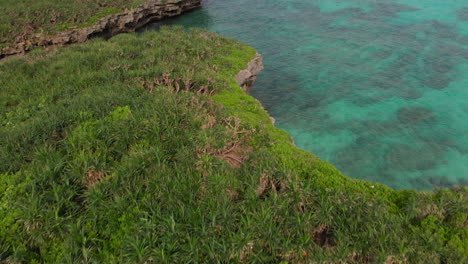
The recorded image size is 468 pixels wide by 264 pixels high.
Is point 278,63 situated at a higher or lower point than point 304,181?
lower

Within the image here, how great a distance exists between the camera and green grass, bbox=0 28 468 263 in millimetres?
8188

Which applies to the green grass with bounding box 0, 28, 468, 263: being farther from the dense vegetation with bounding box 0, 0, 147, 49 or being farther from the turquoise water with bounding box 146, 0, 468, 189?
the dense vegetation with bounding box 0, 0, 147, 49

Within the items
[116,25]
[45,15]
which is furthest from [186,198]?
[116,25]

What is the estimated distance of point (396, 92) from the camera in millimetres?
24484

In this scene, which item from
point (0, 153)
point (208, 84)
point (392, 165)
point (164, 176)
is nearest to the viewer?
point (164, 176)

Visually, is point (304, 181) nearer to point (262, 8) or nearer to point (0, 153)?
point (0, 153)

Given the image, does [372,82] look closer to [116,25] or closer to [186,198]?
[186,198]

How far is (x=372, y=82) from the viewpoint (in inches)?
1021

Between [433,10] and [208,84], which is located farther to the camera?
[433,10]

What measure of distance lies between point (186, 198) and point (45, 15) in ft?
102

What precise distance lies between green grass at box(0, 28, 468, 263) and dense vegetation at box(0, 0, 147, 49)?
18.4 metres

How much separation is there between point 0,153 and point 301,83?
2113 cm

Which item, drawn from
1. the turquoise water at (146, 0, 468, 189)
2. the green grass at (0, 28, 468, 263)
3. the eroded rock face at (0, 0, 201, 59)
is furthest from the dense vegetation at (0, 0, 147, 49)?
the green grass at (0, 28, 468, 263)

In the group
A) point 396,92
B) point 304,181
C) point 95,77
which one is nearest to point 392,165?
point 396,92
